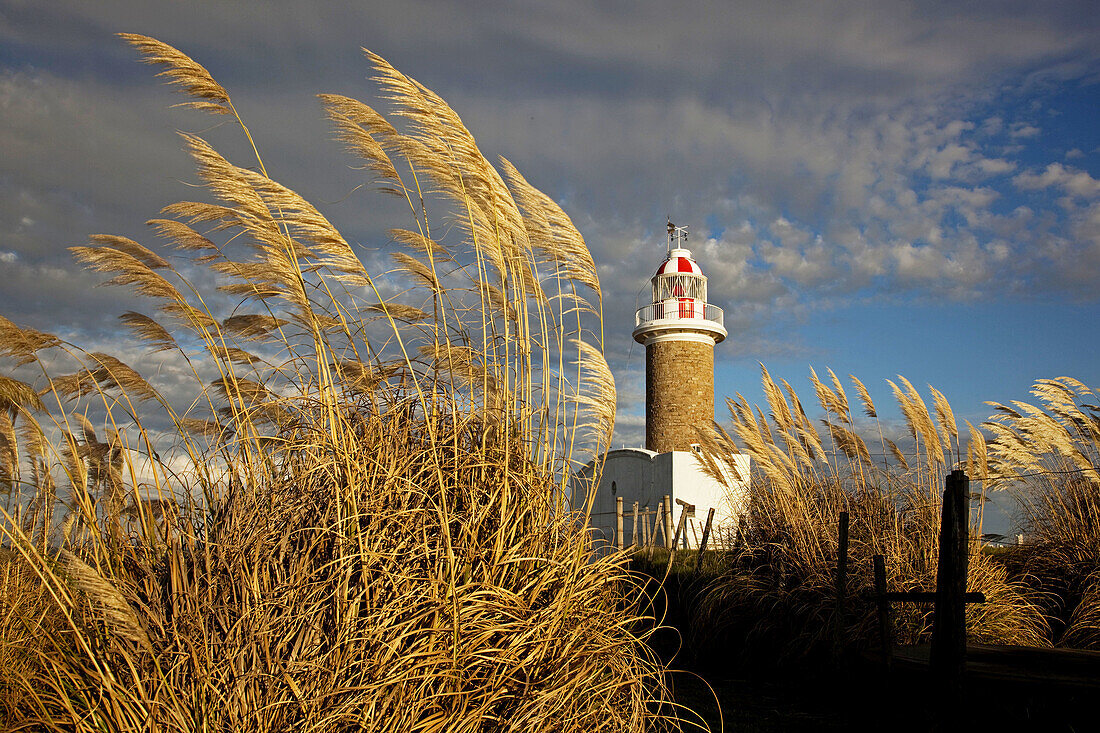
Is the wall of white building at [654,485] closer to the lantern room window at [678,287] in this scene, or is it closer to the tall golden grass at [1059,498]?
the lantern room window at [678,287]

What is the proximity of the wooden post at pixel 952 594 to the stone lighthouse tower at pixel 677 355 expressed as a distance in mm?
16394

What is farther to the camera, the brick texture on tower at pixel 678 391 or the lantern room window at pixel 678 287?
the lantern room window at pixel 678 287

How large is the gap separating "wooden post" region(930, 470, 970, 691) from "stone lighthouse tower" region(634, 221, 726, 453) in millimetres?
16394

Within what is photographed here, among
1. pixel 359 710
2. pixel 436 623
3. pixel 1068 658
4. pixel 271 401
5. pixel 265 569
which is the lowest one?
pixel 1068 658

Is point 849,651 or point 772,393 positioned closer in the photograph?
point 849,651

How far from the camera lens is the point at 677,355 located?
21.2 metres

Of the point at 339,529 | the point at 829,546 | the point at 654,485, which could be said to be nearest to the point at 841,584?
the point at 829,546

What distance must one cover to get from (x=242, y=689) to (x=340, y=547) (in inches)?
18.6

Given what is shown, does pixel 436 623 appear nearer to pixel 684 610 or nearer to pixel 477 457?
pixel 477 457

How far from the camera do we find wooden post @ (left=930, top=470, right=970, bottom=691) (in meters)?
3.88

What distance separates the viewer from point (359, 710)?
2285 millimetres

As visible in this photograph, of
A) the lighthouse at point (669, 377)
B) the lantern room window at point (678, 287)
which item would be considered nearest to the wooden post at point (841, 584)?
the lighthouse at point (669, 377)

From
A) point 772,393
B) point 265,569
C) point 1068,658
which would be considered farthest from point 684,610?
point 265,569

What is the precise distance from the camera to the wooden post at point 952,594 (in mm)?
3883
